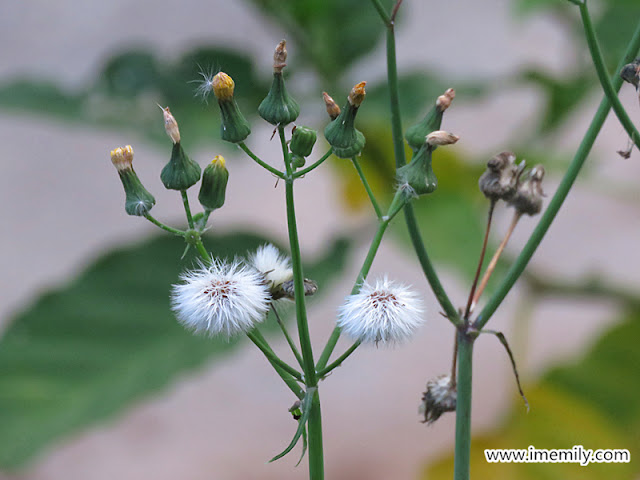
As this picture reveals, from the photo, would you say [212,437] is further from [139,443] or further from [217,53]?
[217,53]

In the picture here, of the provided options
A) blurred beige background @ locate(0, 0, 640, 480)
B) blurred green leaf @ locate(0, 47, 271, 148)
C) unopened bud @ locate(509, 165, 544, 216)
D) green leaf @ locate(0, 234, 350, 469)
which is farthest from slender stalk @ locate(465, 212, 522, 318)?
blurred beige background @ locate(0, 0, 640, 480)

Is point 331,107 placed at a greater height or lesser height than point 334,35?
lesser

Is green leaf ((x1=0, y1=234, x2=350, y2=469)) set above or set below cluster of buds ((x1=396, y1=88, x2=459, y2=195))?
above

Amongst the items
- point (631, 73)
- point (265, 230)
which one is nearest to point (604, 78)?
point (631, 73)

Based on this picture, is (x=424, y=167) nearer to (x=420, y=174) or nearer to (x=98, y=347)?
(x=420, y=174)

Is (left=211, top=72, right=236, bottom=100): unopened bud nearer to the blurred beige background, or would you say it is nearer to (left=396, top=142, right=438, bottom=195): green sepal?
(left=396, top=142, right=438, bottom=195): green sepal

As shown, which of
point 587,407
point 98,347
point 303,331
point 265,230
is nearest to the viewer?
point 303,331

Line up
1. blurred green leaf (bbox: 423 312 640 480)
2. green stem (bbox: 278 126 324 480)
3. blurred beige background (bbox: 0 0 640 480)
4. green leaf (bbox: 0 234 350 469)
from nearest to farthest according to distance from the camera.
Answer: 1. green stem (bbox: 278 126 324 480)
2. green leaf (bbox: 0 234 350 469)
3. blurred green leaf (bbox: 423 312 640 480)
4. blurred beige background (bbox: 0 0 640 480)
